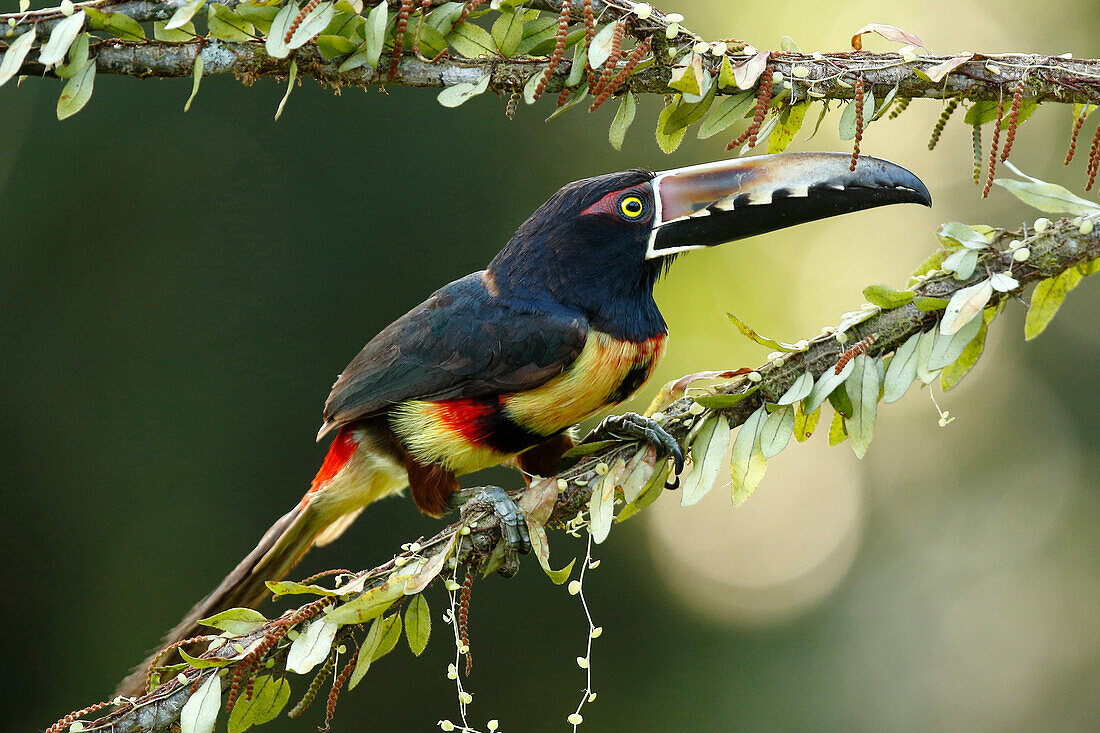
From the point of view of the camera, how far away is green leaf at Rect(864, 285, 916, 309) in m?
1.61

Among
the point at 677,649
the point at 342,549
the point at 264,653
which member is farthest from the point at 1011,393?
the point at 264,653

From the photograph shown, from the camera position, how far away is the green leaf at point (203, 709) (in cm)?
145

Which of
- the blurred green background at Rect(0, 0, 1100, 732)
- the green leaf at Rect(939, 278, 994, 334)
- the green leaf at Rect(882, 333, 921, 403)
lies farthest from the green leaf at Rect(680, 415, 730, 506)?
the blurred green background at Rect(0, 0, 1100, 732)

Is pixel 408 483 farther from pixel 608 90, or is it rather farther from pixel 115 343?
pixel 115 343

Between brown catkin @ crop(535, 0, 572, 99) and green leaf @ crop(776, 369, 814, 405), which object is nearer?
brown catkin @ crop(535, 0, 572, 99)

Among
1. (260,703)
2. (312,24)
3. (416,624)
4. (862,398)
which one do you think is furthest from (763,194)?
(260,703)

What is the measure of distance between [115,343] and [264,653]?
3.20m

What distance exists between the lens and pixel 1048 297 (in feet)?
5.34

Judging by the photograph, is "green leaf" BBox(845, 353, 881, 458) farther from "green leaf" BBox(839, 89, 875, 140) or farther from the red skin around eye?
the red skin around eye

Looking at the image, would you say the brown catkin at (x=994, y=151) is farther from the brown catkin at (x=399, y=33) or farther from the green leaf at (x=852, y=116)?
the brown catkin at (x=399, y=33)

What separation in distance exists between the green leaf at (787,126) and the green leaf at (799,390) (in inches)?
14.9

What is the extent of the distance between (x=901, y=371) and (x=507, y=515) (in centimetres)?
65

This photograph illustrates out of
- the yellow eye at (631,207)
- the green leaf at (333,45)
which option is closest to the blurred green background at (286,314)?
the yellow eye at (631,207)

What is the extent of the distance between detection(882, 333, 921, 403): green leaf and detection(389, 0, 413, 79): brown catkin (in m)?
0.86
